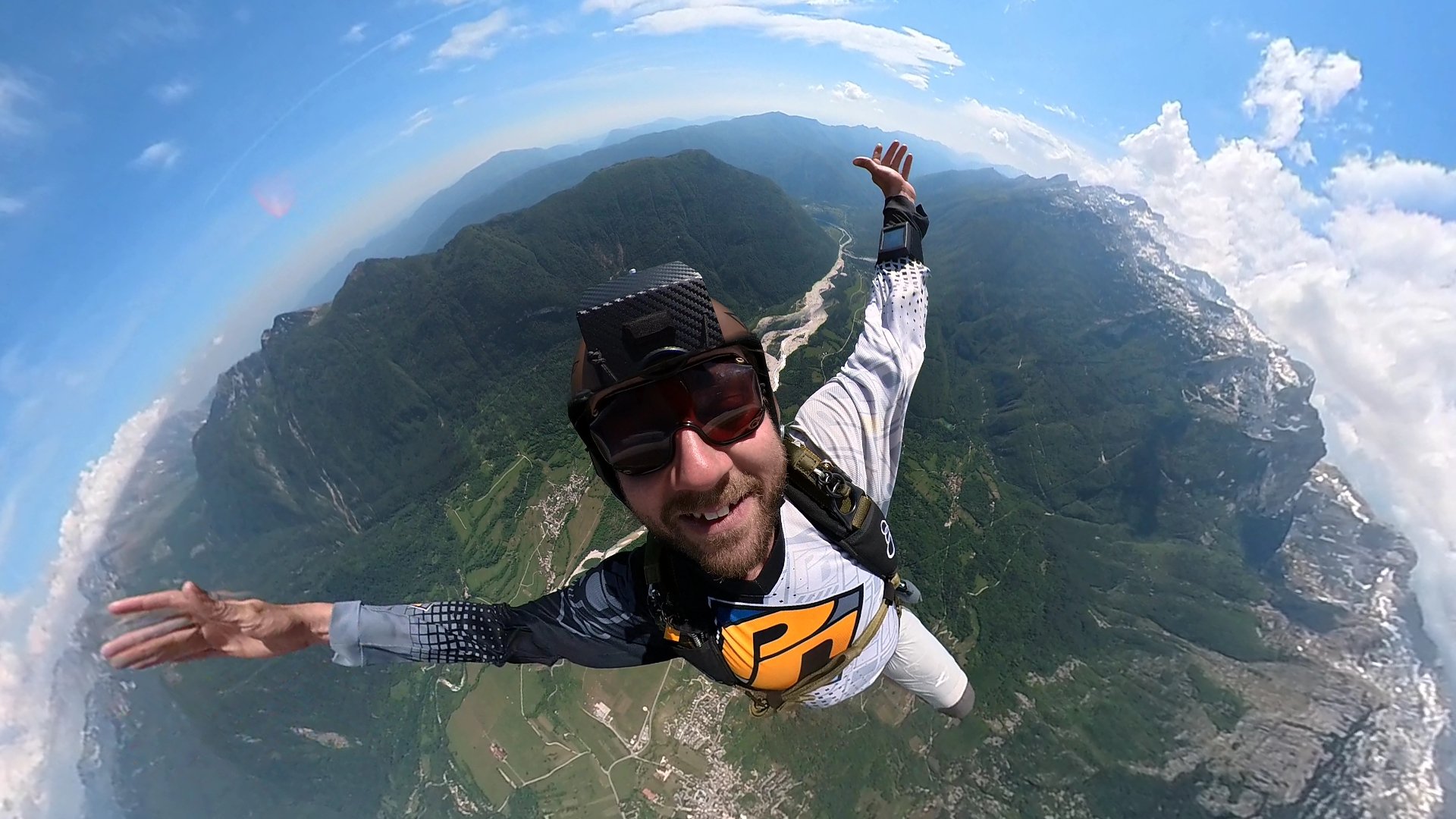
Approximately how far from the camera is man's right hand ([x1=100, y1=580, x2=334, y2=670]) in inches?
76.9

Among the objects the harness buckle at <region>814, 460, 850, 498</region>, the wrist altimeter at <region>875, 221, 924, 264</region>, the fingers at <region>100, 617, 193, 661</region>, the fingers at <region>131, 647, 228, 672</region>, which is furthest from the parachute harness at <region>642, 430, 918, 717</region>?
the fingers at <region>100, 617, 193, 661</region>

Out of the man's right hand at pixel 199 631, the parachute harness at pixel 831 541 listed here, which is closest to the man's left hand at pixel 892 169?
the parachute harness at pixel 831 541

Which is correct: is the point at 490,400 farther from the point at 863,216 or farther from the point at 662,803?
the point at 863,216

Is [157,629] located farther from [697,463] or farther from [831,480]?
[831,480]

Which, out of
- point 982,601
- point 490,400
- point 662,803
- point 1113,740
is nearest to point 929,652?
point 662,803

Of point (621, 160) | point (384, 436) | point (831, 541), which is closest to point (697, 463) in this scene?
point (831, 541)

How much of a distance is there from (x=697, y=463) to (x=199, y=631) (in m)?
2.04

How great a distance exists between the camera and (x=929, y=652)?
4035 mm

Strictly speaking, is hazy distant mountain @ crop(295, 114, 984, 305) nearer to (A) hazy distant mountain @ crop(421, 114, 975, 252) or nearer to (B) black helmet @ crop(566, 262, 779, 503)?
(A) hazy distant mountain @ crop(421, 114, 975, 252)

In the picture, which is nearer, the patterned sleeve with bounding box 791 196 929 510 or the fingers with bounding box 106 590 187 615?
the fingers with bounding box 106 590 187 615

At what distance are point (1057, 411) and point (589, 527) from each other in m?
62.1

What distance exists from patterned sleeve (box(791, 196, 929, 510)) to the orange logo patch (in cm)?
83

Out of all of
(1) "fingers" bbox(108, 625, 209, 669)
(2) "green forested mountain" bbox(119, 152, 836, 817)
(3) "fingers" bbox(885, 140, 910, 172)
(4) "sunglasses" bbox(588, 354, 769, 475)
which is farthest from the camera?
(2) "green forested mountain" bbox(119, 152, 836, 817)

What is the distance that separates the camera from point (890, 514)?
49.7 meters
